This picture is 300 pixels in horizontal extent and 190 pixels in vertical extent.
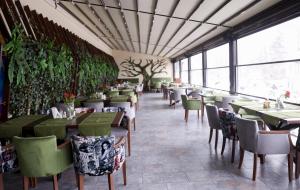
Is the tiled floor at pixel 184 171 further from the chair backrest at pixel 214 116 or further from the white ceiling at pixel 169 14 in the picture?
the white ceiling at pixel 169 14

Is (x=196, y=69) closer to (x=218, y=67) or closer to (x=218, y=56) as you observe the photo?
(x=218, y=56)

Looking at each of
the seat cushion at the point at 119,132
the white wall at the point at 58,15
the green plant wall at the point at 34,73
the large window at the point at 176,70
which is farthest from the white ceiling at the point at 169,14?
the large window at the point at 176,70

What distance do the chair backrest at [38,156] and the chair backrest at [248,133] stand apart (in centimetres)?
219

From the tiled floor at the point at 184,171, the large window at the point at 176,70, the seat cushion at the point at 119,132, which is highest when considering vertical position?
the large window at the point at 176,70

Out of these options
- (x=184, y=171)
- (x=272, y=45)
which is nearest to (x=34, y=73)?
(x=184, y=171)

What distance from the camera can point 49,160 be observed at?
103 inches

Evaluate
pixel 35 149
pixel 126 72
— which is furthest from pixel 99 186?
pixel 126 72

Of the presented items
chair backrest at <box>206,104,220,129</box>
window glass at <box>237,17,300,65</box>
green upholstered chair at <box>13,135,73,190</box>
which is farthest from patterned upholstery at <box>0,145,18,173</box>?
window glass at <box>237,17,300,65</box>

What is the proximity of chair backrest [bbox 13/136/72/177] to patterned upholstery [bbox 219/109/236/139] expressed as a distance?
2397 mm

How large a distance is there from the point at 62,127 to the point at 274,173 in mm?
2759

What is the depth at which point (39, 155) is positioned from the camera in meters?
2.57

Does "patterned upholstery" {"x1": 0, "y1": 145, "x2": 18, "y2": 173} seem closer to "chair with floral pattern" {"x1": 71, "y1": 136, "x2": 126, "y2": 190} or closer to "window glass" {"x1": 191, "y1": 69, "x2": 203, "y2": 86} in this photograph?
"chair with floral pattern" {"x1": 71, "y1": 136, "x2": 126, "y2": 190}

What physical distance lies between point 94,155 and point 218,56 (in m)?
9.16

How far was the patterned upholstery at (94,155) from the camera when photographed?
2592mm
